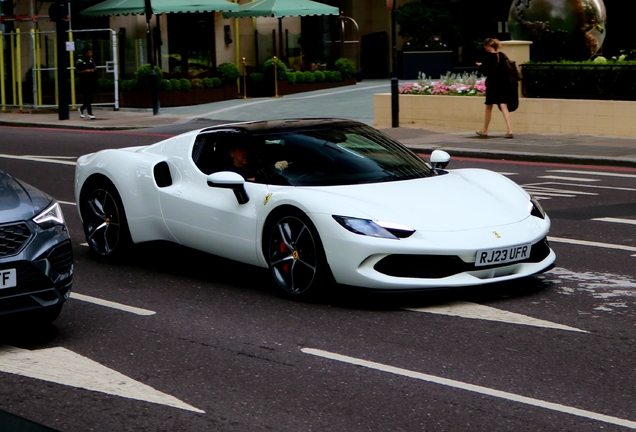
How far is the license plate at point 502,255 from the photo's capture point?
747cm

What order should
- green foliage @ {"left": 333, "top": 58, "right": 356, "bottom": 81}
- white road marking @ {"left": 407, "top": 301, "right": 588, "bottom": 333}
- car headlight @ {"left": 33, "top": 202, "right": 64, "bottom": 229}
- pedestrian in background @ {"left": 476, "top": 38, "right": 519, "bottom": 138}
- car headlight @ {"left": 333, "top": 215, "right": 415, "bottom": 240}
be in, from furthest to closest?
1. green foliage @ {"left": 333, "top": 58, "right": 356, "bottom": 81}
2. pedestrian in background @ {"left": 476, "top": 38, "right": 519, "bottom": 138}
3. car headlight @ {"left": 333, "top": 215, "right": 415, "bottom": 240}
4. white road marking @ {"left": 407, "top": 301, "right": 588, "bottom": 333}
5. car headlight @ {"left": 33, "top": 202, "right": 64, "bottom": 229}

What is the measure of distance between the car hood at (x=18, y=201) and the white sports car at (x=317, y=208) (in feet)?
5.40

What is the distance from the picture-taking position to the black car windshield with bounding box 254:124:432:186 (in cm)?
826

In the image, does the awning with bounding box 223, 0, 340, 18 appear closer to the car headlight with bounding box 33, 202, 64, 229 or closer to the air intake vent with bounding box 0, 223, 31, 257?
the car headlight with bounding box 33, 202, 64, 229

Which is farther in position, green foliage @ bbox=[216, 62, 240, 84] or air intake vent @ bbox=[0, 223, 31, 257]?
green foliage @ bbox=[216, 62, 240, 84]

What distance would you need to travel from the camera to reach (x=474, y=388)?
5742mm

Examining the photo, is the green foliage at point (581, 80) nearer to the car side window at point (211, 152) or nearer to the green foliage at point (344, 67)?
the car side window at point (211, 152)

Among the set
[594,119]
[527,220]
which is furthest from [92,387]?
[594,119]

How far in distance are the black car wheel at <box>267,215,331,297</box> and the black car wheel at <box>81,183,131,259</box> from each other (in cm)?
192

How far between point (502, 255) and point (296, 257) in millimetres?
1462

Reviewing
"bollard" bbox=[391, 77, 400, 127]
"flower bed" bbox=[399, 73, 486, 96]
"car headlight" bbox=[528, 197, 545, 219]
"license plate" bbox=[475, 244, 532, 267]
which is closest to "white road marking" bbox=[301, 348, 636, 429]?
"license plate" bbox=[475, 244, 532, 267]

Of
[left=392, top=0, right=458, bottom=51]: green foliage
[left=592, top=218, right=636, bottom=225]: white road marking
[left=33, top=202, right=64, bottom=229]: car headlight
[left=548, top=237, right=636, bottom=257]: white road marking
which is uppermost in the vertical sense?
[left=392, top=0, right=458, bottom=51]: green foliage

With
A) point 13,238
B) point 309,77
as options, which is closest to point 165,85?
point 309,77

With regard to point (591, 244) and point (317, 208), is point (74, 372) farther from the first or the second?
point (591, 244)
